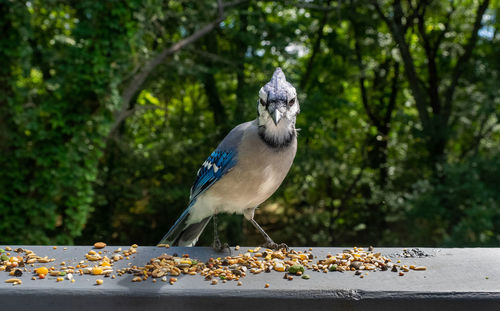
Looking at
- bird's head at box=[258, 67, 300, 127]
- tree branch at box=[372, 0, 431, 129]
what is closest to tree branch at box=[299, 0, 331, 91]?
tree branch at box=[372, 0, 431, 129]

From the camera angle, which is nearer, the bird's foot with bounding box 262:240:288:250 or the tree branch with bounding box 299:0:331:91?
the bird's foot with bounding box 262:240:288:250

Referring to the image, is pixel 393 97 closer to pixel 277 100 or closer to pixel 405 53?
pixel 405 53

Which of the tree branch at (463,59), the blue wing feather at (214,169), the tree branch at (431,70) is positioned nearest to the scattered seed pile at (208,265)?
the blue wing feather at (214,169)

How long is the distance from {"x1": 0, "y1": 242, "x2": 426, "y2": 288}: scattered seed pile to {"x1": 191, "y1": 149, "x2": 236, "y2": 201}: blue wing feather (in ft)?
1.37

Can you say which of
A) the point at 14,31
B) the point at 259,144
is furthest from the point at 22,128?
the point at 259,144

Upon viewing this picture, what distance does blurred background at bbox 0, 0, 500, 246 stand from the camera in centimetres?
575

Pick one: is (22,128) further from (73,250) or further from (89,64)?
(73,250)

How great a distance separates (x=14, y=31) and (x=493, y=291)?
512 centimetres

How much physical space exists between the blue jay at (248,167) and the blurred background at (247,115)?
313cm

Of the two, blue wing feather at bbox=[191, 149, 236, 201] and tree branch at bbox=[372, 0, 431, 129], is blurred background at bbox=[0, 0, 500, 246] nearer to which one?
tree branch at bbox=[372, 0, 431, 129]

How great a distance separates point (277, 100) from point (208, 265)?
744 mm

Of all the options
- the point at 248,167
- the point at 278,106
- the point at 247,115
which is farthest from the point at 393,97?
the point at 278,106

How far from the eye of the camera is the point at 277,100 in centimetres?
224

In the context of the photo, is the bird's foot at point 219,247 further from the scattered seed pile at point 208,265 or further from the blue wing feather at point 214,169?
the blue wing feather at point 214,169
